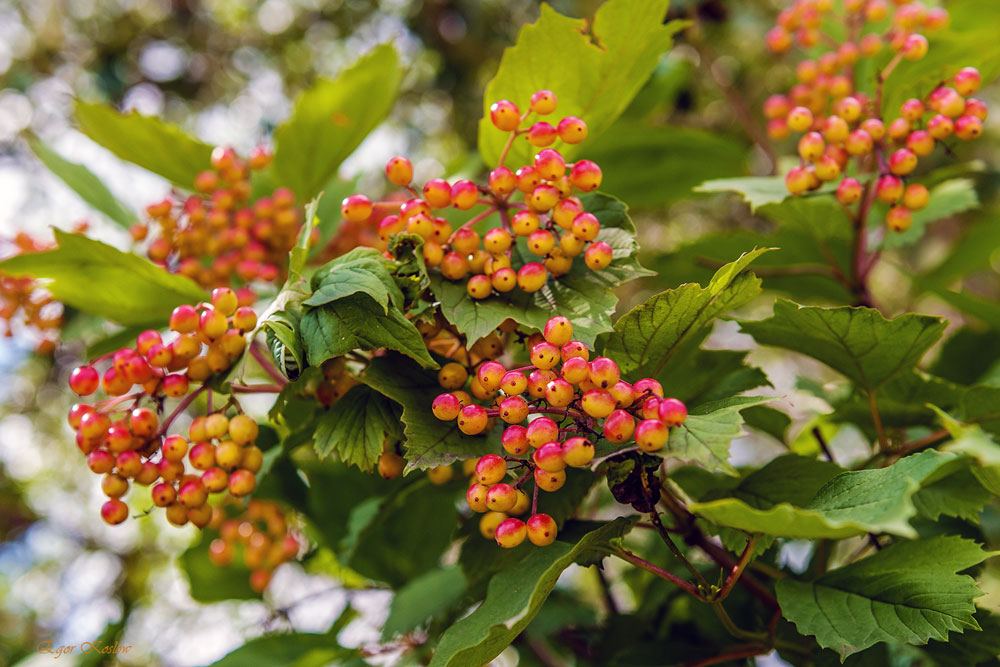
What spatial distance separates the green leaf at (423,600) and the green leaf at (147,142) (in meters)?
0.83

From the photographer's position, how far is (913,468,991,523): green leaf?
0.87 metres

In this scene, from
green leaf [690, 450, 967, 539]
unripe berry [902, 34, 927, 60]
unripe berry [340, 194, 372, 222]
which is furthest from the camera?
unripe berry [902, 34, 927, 60]

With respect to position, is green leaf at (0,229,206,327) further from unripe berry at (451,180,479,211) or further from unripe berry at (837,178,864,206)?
unripe berry at (837,178,864,206)

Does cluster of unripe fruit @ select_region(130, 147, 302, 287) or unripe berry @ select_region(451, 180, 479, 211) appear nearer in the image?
unripe berry @ select_region(451, 180, 479, 211)

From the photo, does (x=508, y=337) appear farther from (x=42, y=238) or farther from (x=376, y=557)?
(x=42, y=238)

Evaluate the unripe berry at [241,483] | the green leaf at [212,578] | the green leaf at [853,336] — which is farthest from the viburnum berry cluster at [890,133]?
the green leaf at [212,578]

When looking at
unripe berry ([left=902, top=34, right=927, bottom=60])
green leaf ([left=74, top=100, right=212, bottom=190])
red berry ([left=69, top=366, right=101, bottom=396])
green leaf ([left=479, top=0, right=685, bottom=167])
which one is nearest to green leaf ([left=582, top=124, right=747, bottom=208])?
unripe berry ([left=902, top=34, right=927, bottom=60])

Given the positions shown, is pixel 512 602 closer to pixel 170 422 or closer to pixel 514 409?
pixel 514 409

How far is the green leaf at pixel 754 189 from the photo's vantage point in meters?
1.03

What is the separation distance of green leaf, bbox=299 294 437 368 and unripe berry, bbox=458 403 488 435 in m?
0.06

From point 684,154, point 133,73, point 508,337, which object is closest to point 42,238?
point 508,337

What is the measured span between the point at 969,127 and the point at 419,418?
829 millimetres

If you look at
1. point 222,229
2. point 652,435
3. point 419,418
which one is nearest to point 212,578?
point 222,229

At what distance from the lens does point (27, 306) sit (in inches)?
50.1
